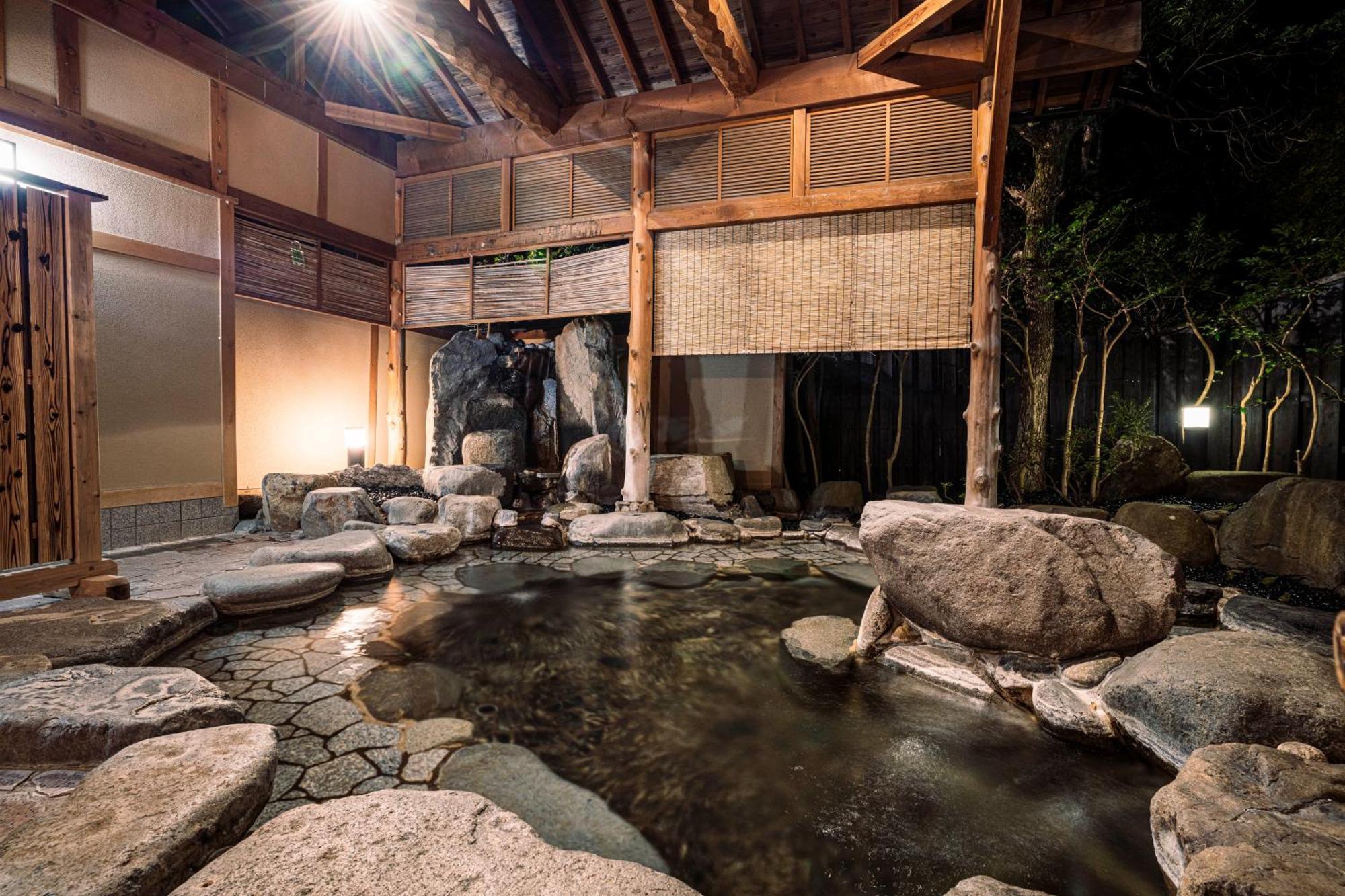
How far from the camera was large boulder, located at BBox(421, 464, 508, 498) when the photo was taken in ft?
26.8

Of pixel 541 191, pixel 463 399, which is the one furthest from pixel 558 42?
pixel 463 399

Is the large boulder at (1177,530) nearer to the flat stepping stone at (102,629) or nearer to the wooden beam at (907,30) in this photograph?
the wooden beam at (907,30)

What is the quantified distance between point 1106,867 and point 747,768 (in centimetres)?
148

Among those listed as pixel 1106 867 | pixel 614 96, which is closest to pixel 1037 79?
pixel 614 96

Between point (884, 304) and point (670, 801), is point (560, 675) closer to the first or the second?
point (670, 801)

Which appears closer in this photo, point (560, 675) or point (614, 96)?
point (560, 675)

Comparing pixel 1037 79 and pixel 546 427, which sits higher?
pixel 1037 79

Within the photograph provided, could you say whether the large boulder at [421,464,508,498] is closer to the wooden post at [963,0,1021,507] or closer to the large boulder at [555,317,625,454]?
the large boulder at [555,317,625,454]

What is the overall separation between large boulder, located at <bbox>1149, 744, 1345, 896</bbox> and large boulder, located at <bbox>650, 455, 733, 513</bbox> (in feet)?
21.3

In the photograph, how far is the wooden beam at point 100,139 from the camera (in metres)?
5.39

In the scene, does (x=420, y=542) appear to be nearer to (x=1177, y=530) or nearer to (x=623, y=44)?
(x=623, y=44)

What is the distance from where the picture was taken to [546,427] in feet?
33.0

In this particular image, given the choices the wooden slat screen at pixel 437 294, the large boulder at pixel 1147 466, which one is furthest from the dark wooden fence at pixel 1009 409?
the wooden slat screen at pixel 437 294

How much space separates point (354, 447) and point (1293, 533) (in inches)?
448
